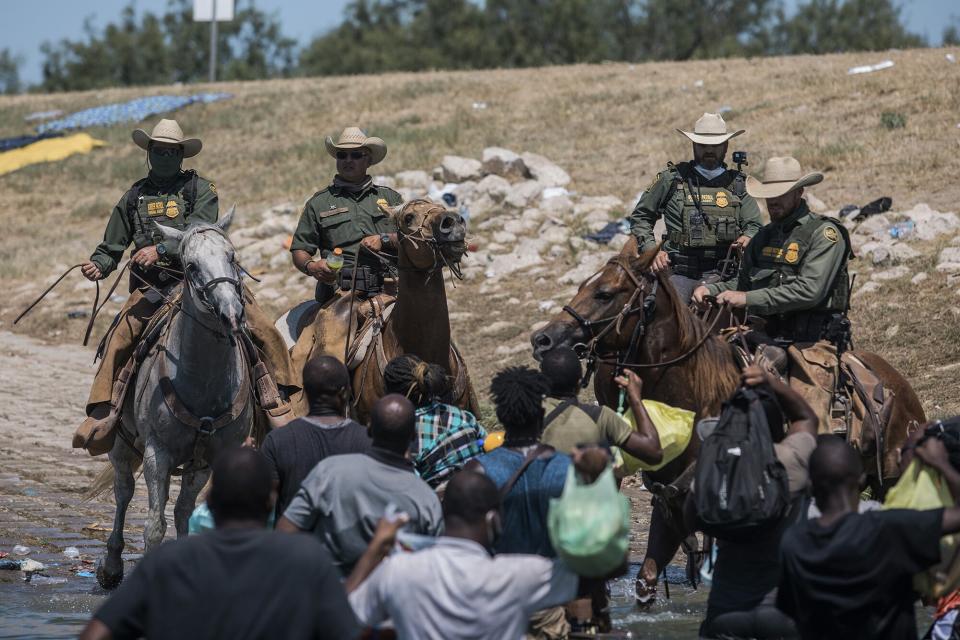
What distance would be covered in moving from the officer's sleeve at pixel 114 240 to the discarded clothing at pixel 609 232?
11.4 metres

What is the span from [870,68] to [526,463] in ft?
81.9

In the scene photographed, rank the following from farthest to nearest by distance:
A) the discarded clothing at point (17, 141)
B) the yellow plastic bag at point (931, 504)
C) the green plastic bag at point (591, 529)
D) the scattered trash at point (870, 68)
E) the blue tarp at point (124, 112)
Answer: the blue tarp at point (124, 112) < the discarded clothing at point (17, 141) < the scattered trash at point (870, 68) < the yellow plastic bag at point (931, 504) < the green plastic bag at point (591, 529)

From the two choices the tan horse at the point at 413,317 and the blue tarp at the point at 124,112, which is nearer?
the tan horse at the point at 413,317

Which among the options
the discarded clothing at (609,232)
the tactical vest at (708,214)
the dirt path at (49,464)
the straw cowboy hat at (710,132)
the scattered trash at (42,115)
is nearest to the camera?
the tactical vest at (708,214)

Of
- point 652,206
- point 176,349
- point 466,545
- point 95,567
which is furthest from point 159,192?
point 466,545

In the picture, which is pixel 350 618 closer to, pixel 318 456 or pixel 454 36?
pixel 318 456

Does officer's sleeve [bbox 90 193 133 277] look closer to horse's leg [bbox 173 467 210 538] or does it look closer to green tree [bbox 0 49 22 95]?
horse's leg [bbox 173 467 210 538]

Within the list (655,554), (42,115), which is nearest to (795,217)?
(655,554)

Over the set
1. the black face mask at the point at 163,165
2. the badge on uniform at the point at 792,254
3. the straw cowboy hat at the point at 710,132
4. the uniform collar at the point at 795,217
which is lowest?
the black face mask at the point at 163,165

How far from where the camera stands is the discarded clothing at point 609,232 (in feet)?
68.5

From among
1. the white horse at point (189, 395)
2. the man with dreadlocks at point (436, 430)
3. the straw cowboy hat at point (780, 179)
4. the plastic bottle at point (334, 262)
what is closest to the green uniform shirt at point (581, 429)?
the man with dreadlocks at point (436, 430)

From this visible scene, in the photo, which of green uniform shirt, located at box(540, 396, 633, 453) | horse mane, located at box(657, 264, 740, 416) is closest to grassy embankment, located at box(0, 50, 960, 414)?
horse mane, located at box(657, 264, 740, 416)

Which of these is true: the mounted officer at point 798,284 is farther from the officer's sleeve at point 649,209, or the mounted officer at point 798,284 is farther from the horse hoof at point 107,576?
the horse hoof at point 107,576

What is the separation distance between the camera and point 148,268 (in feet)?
32.8
